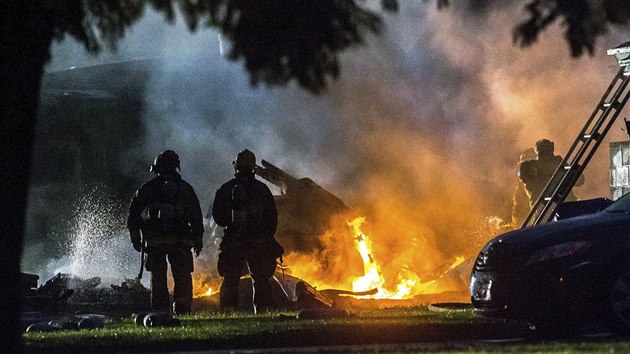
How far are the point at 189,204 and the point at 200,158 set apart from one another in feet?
47.5

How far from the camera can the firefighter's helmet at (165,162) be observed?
583 inches

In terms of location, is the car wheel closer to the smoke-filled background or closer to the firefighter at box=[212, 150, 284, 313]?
the firefighter at box=[212, 150, 284, 313]

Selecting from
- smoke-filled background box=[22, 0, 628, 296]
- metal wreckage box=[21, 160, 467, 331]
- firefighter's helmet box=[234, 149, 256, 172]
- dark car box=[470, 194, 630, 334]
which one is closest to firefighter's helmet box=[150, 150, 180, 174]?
firefighter's helmet box=[234, 149, 256, 172]

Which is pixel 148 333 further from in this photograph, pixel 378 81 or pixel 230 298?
pixel 378 81

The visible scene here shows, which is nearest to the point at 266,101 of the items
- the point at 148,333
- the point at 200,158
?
the point at 200,158

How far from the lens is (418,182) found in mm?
25203

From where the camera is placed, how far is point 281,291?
17000 millimetres

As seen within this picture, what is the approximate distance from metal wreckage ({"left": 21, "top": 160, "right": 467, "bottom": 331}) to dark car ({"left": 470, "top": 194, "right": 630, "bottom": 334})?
195 inches

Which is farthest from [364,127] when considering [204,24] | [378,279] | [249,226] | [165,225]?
[204,24]

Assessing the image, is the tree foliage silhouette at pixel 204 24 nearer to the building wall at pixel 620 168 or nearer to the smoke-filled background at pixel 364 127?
the building wall at pixel 620 168

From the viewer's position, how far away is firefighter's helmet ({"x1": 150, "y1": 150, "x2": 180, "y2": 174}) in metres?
14.8

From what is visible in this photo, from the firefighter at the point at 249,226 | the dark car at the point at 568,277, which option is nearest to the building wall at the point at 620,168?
the firefighter at the point at 249,226

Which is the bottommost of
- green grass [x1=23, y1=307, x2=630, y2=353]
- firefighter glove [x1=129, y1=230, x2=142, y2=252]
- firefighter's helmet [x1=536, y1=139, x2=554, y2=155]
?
green grass [x1=23, y1=307, x2=630, y2=353]

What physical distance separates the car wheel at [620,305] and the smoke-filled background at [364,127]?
Answer: 9.60 m
